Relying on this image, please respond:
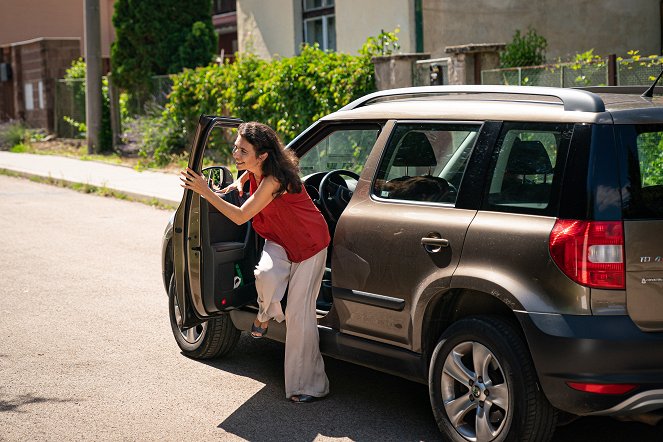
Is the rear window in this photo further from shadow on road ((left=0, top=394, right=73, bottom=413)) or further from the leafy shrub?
the leafy shrub

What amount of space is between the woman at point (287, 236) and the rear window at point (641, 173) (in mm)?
1867

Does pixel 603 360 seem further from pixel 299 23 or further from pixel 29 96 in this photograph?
pixel 29 96

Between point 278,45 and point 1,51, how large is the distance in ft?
37.6

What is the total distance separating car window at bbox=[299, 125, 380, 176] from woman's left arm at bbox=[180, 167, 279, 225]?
2.09 ft

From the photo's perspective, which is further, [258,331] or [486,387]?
[258,331]

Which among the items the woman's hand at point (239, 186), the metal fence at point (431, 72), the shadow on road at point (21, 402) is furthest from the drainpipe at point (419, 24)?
the shadow on road at point (21, 402)

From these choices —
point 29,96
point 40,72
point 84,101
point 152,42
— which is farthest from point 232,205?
point 29,96

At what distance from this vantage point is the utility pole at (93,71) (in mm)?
21447

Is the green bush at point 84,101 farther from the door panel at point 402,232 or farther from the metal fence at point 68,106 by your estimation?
the door panel at point 402,232

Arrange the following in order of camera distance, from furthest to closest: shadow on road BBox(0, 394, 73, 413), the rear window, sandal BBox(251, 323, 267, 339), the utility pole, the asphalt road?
the utility pole
sandal BBox(251, 323, 267, 339)
shadow on road BBox(0, 394, 73, 413)
the asphalt road
the rear window

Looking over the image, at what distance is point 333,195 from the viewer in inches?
254

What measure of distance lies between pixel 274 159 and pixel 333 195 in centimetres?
75

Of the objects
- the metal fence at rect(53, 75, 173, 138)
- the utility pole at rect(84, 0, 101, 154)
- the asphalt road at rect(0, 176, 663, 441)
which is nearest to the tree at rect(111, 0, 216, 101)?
the metal fence at rect(53, 75, 173, 138)

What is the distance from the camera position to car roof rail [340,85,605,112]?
4707 mm
